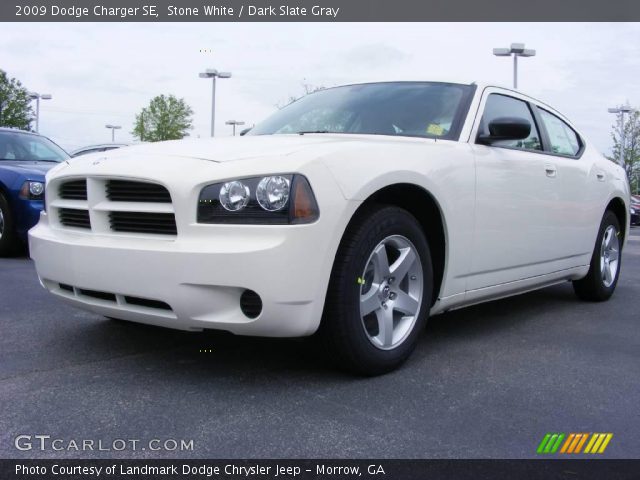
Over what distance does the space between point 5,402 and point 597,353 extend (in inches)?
115

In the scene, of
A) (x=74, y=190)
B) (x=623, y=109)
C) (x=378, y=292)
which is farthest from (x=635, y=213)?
(x=74, y=190)

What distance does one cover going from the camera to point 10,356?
3236 millimetres

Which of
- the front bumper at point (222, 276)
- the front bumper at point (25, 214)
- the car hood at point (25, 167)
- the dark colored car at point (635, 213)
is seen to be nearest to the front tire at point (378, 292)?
the front bumper at point (222, 276)

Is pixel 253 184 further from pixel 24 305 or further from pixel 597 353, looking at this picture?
pixel 24 305

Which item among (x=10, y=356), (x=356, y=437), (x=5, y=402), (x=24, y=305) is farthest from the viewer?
A: (x=24, y=305)

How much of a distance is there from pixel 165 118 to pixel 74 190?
4117cm

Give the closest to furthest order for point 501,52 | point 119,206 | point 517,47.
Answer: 1. point 119,206
2. point 517,47
3. point 501,52

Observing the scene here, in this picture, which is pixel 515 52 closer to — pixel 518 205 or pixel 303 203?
pixel 518 205

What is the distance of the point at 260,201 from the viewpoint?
2645mm

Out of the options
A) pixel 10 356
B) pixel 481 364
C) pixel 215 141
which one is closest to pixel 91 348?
pixel 10 356

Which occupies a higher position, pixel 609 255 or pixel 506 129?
pixel 506 129

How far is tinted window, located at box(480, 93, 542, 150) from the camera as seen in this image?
393 centimetres

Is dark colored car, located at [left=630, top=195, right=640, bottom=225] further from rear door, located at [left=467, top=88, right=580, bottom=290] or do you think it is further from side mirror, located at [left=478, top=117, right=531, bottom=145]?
side mirror, located at [left=478, top=117, right=531, bottom=145]

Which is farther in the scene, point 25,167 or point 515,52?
point 515,52
